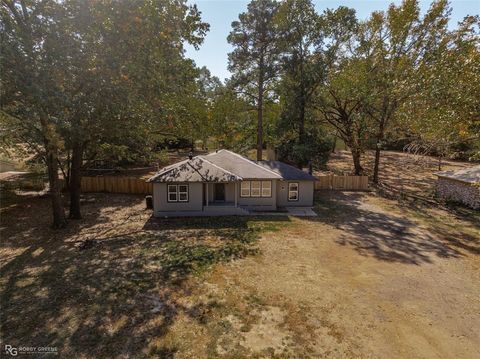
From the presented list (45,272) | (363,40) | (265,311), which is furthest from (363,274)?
(363,40)

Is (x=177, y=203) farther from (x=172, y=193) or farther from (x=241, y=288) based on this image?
(x=241, y=288)

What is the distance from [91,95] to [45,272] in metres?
8.38

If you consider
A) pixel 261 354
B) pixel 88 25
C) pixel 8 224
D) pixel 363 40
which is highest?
pixel 363 40

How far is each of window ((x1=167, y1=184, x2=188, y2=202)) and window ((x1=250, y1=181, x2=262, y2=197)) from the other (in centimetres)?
523

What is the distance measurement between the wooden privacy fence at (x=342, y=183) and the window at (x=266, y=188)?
9.22 metres

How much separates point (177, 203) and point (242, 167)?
5968 millimetres

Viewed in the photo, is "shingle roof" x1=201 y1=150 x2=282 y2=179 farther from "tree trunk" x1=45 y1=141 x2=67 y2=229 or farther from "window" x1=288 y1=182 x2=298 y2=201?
"tree trunk" x1=45 y1=141 x2=67 y2=229

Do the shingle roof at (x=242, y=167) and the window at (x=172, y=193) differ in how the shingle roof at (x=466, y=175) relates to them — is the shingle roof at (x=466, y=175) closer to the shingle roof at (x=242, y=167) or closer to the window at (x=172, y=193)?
the shingle roof at (x=242, y=167)

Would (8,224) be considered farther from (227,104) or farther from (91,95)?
(227,104)

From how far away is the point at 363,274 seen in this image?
42.0ft

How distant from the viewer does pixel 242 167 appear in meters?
23.1

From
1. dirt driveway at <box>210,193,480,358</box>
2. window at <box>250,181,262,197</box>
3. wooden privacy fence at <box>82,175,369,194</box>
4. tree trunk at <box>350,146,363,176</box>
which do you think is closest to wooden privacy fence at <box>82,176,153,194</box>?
wooden privacy fence at <box>82,175,369,194</box>

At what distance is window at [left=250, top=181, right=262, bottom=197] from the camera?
74.0 feet

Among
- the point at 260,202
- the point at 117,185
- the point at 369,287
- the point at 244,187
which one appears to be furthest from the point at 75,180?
the point at 369,287
